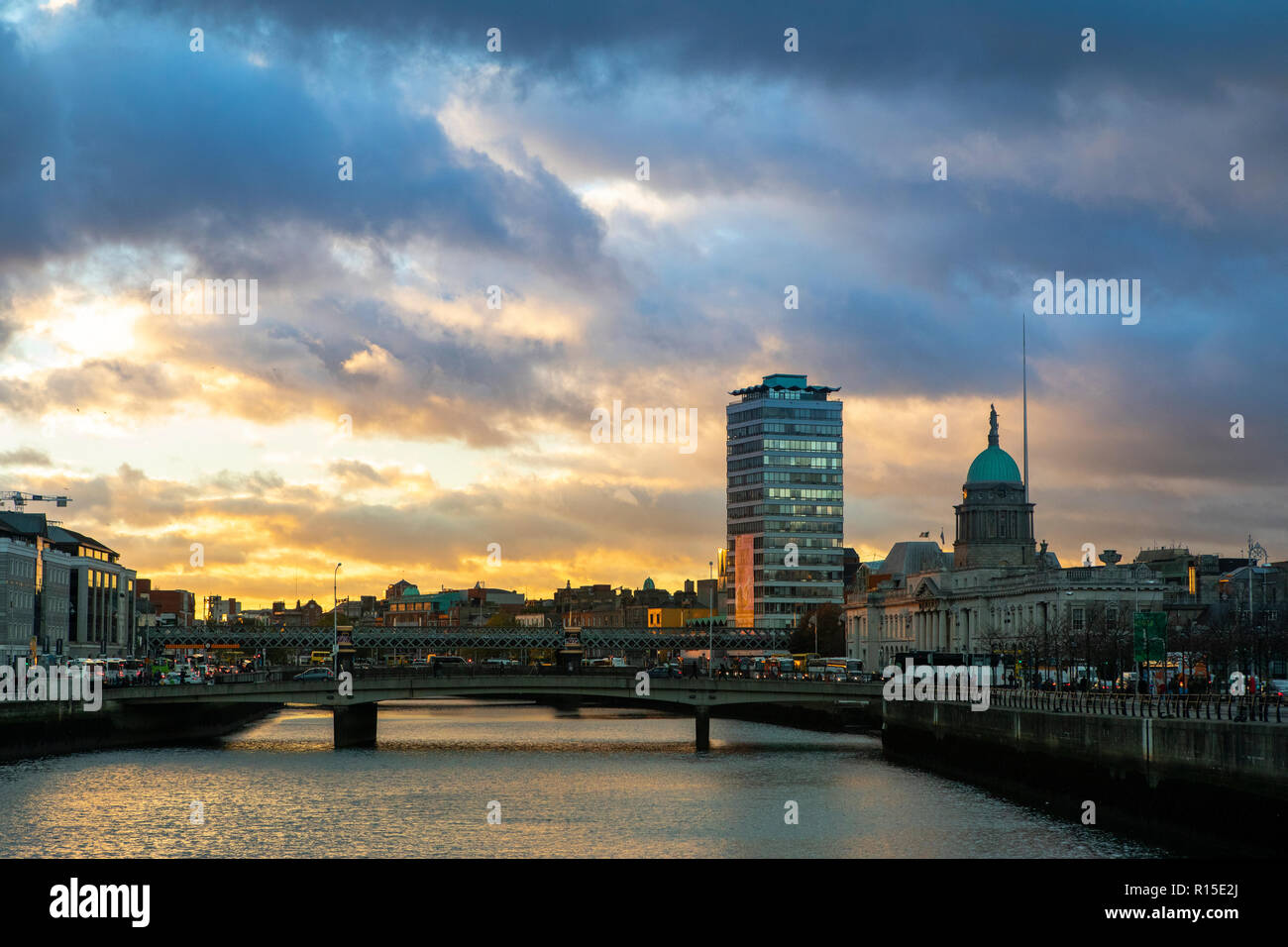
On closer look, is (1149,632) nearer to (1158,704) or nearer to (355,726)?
(1158,704)

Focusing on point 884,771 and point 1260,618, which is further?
point 1260,618

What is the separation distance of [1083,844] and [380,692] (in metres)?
54.6

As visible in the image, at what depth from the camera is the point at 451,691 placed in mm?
95125

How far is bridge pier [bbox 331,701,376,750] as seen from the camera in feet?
300

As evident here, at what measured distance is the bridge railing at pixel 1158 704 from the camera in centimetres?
5103

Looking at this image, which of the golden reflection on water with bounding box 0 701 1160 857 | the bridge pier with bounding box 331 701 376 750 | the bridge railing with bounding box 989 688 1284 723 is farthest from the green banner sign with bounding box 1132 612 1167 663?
the bridge pier with bounding box 331 701 376 750

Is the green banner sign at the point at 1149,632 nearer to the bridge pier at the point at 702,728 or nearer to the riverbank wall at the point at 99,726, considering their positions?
the bridge pier at the point at 702,728

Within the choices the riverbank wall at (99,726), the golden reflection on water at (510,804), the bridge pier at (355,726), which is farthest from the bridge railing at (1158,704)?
the riverbank wall at (99,726)

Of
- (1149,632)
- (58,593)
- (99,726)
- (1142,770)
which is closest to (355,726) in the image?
(99,726)

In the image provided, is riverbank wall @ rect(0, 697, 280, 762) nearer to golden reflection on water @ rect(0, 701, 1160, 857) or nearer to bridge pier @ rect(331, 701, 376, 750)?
golden reflection on water @ rect(0, 701, 1160, 857)

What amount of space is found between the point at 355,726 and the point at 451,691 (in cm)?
605
